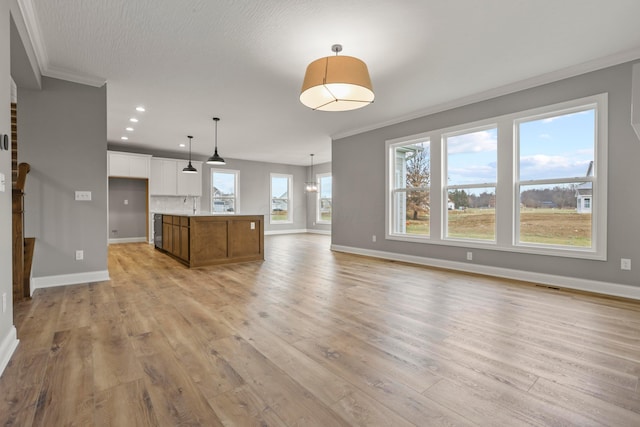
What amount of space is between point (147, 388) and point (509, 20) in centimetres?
399

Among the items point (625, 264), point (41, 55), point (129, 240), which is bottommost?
point (129, 240)

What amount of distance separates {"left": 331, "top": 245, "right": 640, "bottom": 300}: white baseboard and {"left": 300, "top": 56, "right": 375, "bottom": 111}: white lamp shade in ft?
10.5

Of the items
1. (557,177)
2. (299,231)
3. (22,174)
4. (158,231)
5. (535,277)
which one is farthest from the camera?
(299,231)

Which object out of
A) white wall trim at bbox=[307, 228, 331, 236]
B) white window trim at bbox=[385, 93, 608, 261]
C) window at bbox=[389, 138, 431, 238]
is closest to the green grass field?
white window trim at bbox=[385, 93, 608, 261]

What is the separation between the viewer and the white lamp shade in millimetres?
2641

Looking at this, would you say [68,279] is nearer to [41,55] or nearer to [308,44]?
[41,55]

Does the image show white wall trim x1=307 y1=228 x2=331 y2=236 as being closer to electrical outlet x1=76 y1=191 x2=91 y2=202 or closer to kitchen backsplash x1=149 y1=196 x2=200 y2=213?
kitchen backsplash x1=149 y1=196 x2=200 y2=213

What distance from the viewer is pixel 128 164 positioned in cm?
793

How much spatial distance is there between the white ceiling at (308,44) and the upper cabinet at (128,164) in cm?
321

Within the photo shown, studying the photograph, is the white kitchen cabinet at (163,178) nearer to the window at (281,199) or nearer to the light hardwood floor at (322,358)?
the window at (281,199)

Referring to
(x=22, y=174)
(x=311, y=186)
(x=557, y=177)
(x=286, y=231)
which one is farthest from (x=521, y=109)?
(x=286, y=231)

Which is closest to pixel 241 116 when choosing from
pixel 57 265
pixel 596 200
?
pixel 57 265

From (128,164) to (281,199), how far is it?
5.12m

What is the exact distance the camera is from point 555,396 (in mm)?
1619
